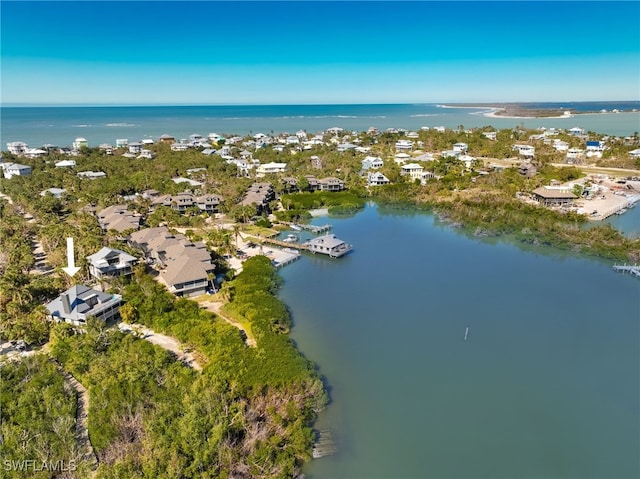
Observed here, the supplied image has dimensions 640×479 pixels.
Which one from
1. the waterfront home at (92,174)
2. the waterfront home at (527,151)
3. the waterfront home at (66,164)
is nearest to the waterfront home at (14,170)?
the waterfront home at (66,164)

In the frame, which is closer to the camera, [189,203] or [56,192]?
[189,203]

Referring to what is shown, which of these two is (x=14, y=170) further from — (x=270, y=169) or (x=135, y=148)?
(x=270, y=169)

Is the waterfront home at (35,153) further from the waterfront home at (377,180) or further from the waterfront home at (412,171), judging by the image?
the waterfront home at (412,171)

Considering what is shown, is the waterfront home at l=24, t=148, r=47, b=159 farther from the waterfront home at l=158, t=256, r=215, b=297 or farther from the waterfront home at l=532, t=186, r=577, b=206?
the waterfront home at l=532, t=186, r=577, b=206

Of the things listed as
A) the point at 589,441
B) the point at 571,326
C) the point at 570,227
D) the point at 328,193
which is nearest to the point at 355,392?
the point at 589,441

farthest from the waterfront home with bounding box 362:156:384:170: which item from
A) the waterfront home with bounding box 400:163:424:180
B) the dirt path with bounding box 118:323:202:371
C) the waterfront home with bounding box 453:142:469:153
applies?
the dirt path with bounding box 118:323:202:371

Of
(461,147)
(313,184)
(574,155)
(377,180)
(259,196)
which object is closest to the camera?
(259,196)

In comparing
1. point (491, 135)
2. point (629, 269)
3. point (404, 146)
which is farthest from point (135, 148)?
point (629, 269)
